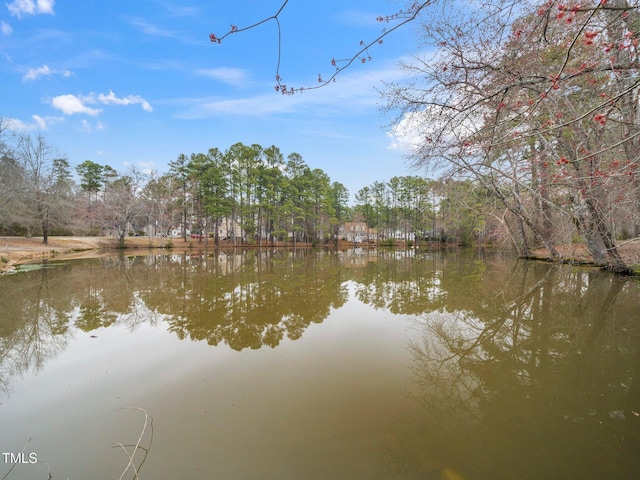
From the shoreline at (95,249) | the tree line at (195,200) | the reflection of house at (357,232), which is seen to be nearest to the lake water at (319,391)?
the shoreline at (95,249)

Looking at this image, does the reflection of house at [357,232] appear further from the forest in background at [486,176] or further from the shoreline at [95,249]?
the shoreline at [95,249]

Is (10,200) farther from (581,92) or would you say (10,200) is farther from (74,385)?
(581,92)

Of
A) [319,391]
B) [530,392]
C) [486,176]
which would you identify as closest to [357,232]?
[486,176]

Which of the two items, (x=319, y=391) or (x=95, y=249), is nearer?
(x=319, y=391)

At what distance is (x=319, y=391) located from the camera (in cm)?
335

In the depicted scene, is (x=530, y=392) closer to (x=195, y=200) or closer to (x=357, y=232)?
(x=195, y=200)

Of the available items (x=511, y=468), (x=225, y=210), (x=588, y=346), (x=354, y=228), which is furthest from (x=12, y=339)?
(x=354, y=228)

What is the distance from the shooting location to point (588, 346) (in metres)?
4.68

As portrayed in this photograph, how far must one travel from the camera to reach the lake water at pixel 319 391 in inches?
90.4

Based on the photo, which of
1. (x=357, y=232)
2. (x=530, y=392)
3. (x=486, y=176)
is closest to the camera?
(x=530, y=392)

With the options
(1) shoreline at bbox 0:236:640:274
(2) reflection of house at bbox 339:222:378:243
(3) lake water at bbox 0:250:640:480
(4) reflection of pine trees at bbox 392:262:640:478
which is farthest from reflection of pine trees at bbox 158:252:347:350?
(2) reflection of house at bbox 339:222:378:243

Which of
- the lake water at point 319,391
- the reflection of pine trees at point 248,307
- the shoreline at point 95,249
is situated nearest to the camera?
the lake water at point 319,391

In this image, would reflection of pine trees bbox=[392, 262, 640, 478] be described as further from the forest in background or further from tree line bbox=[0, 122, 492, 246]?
tree line bbox=[0, 122, 492, 246]

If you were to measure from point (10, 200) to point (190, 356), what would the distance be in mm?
28596
